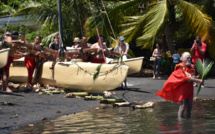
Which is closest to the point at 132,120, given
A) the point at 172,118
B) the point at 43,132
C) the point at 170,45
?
the point at 172,118

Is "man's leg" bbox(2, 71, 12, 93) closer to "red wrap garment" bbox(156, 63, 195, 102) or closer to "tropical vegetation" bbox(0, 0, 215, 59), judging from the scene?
"red wrap garment" bbox(156, 63, 195, 102)

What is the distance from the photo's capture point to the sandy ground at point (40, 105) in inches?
337

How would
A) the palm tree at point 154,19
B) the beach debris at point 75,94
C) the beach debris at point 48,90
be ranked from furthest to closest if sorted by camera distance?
the palm tree at point 154,19 → the beach debris at point 48,90 → the beach debris at point 75,94

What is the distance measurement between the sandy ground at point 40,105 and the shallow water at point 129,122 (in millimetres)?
437

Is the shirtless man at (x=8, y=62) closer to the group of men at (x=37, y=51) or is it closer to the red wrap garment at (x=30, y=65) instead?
the group of men at (x=37, y=51)

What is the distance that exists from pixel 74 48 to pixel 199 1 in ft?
29.9

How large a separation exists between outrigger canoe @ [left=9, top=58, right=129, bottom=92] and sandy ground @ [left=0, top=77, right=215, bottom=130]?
558 millimetres

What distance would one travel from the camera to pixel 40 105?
1030 cm

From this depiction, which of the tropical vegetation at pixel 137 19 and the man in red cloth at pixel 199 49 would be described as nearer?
the man in red cloth at pixel 199 49

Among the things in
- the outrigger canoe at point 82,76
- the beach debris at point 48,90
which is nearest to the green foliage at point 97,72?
the outrigger canoe at point 82,76

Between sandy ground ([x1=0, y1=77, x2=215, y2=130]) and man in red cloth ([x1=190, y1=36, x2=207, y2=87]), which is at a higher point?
man in red cloth ([x1=190, y1=36, x2=207, y2=87])

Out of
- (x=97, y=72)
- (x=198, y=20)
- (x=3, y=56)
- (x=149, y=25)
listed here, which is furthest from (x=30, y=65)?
(x=198, y=20)

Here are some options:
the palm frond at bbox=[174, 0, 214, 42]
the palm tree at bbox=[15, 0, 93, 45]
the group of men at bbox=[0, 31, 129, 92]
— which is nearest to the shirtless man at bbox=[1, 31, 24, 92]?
the group of men at bbox=[0, 31, 129, 92]

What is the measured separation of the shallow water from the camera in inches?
284
